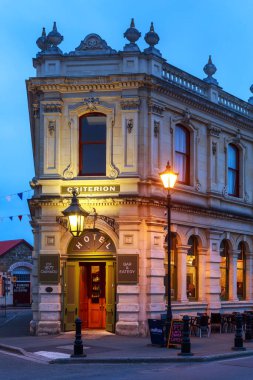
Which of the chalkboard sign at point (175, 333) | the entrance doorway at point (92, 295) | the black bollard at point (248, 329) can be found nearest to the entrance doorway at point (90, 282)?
the entrance doorway at point (92, 295)

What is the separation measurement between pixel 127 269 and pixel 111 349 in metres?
4.47

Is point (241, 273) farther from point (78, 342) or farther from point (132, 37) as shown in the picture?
point (78, 342)

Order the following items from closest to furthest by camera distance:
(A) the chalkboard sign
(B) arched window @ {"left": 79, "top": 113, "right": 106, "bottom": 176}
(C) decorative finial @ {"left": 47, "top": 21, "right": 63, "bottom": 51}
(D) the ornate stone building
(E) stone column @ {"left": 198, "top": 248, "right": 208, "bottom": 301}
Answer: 1. (A) the chalkboard sign
2. (D) the ornate stone building
3. (B) arched window @ {"left": 79, "top": 113, "right": 106, "bottom": 176}
4. (C) decorative finial @ {"left": 47, "top": 21, "right": 63, "bottom": 51}
5. (E) stone column @ {"left": 198, "top": 248, "right": 208, "bottom": 301}

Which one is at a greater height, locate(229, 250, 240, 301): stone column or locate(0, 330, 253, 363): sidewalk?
locate(229, 250, 240, 301): stone column

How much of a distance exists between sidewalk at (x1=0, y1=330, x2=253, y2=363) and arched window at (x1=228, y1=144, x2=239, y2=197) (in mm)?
8199

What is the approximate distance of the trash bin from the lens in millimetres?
20359

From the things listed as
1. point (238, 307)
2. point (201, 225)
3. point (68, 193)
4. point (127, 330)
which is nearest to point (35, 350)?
point (127, 330)

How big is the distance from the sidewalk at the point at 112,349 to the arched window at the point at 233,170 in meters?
8.20

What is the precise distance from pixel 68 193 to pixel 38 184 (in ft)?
3.86

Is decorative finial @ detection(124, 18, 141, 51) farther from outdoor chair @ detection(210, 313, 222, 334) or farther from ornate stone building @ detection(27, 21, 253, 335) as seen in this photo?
outdoor chair @ detection(210, 313, 222, 334)

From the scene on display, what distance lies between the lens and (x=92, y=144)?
25.4 metres

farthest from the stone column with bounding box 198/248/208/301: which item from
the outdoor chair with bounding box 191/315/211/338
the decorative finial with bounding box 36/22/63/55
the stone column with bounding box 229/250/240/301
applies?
the decorative finial with bounding box 36/22/63/55

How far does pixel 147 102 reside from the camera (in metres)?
25.1

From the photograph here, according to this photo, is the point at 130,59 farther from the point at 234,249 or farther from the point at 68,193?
the point at 234,249
